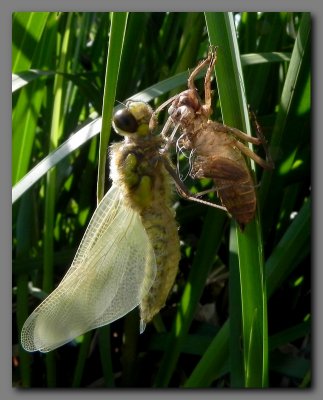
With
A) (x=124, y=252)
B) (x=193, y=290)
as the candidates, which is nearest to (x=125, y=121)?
(x=124, y=252)

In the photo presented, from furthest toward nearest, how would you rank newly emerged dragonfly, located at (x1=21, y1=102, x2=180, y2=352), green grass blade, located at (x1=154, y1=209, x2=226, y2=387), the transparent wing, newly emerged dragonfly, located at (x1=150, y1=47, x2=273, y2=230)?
green grass blade, located at (x1=154, y1=209, x2=226, y2=387) → the transparent wing → newly emerged dragonfly, located at (x1=21, y1=102, x2=180, y2=352) → newly emerged dragonfly, located at (x1=150, y1=47, x2=273, y2=230)

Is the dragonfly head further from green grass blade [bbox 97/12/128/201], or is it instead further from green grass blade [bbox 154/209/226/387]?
green grass blade [bbox 154/209/226/387]

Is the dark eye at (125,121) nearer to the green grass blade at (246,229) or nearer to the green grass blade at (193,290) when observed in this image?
the green grass blade at (246,229)

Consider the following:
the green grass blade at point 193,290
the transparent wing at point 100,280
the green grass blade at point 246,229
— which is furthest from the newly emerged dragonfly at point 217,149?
the green grass blade at point 193,290

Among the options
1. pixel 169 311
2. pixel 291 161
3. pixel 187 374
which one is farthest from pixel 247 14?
pixel 187 374

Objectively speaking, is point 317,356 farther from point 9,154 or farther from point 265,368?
point 9,154

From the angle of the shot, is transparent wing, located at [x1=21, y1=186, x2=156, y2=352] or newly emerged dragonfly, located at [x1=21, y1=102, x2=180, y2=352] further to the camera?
transparent wing, located at [x1=21, y1=186, x2=156, y2=352]

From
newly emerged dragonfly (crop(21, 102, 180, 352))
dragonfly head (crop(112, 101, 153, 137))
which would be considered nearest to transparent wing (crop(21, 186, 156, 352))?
newly emerged dragonfly (crop(21, 102, 180, 352))
